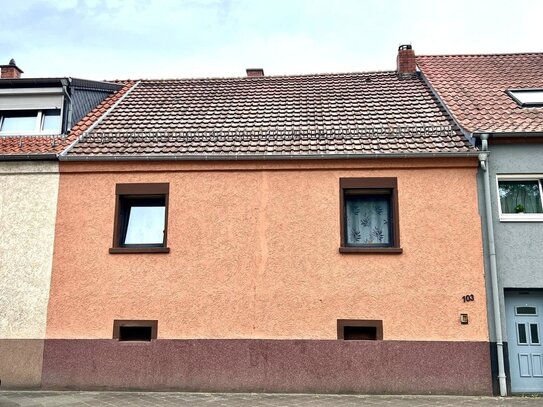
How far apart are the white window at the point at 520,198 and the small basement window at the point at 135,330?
718 centimetres

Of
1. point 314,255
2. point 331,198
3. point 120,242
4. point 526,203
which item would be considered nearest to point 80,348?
point 120,242

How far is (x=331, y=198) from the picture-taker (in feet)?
33.2

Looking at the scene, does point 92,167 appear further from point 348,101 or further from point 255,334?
point 348,101

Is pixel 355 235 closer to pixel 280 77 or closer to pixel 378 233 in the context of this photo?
pixel 378 233

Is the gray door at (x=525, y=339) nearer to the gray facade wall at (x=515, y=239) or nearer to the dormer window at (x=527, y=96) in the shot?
the gray facade wall at (x=515, y=239)

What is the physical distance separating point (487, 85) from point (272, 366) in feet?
29.1

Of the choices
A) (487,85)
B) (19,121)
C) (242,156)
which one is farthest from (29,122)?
(487,85)

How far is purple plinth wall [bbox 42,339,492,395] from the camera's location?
9227 millimetres

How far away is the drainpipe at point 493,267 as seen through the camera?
9086 mm

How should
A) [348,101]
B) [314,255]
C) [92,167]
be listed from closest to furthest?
1. [314,255]
2. [92,167]
3. [348,101]

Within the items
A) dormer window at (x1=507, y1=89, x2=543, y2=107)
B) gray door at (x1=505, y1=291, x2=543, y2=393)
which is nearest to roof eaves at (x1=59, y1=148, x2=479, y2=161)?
dormer window at (x1=507, y1=89, x2=543, y2=107)

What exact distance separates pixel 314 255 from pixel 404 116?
4.08 metres

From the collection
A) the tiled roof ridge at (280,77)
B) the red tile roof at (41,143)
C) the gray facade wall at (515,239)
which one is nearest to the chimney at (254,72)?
the tiled roof ridge at (280,77)

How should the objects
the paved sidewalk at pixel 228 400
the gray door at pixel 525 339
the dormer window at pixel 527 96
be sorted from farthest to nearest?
the dormer window at pixel 527 96 → the gray door at pixel 525 339 → the paved sidewalk at pixel 228 400
